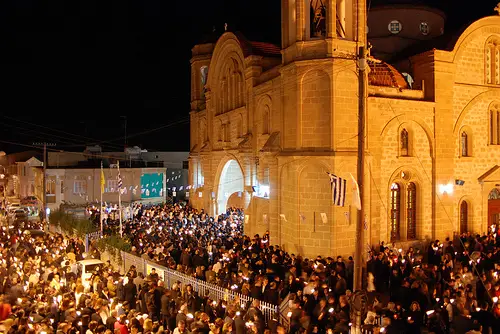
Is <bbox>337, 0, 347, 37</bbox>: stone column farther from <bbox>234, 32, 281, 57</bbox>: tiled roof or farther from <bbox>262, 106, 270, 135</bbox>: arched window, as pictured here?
<bbox>234, 32, 281, 57</bbox>: tiled roof

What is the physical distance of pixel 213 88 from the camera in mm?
31391

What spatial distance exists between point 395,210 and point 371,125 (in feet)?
14.0

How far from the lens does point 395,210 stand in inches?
800

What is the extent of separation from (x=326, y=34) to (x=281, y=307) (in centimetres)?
1099

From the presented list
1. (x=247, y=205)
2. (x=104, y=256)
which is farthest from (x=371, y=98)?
(x=104, y=256)

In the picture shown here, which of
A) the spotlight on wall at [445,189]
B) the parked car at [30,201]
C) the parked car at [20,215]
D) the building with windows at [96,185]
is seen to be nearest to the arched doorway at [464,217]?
the spotlight on wall at [445,189]

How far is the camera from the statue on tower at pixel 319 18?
17781 mm

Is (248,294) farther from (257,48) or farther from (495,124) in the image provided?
(495,124)

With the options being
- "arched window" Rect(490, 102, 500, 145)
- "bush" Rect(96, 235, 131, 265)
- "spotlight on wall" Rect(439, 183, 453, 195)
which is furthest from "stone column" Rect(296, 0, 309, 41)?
"arched window" Rect(490, 102, 500, 145)

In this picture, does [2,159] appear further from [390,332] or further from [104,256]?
[390,332]

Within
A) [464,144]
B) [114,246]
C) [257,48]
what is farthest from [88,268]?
[464,144]

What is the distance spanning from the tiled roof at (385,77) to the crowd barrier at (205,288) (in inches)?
472

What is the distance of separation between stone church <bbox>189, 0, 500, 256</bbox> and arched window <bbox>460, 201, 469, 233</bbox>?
0.16ft

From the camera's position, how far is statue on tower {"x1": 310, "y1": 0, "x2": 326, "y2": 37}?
17781mm
